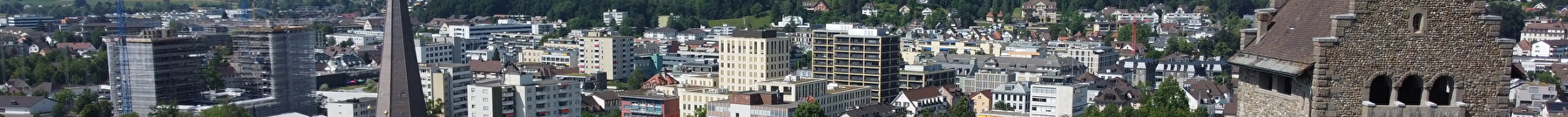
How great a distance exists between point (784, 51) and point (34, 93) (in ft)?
36.0

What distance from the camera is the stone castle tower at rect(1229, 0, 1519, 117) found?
587cm

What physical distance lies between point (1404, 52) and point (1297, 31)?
0.79 ft

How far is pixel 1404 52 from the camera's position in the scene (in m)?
5.92

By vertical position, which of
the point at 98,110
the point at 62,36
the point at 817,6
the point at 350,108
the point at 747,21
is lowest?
the point at 98,110

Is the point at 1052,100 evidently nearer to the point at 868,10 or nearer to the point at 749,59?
the point at 749,59

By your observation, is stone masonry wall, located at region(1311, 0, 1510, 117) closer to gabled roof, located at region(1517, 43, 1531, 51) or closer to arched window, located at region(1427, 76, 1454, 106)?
arched window, located at region(1427, 76, 1454, 106)

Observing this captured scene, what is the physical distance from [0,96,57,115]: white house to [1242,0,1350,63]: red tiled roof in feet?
Answer: 82.7

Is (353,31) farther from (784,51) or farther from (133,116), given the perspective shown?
(133,116)

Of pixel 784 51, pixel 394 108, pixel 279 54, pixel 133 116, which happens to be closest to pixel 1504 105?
pixel 394 108

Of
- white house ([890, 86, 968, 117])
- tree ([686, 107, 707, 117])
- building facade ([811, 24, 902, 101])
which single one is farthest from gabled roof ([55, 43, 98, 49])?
tree ([686, 107, 707, 117])

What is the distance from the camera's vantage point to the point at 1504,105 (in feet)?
19.9

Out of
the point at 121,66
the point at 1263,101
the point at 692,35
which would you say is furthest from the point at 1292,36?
the point at 692,35

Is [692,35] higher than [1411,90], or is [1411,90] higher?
[1411,90]

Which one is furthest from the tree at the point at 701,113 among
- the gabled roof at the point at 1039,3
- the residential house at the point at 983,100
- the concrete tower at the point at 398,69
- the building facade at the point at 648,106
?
the gabled roof at the point at 1039,3
